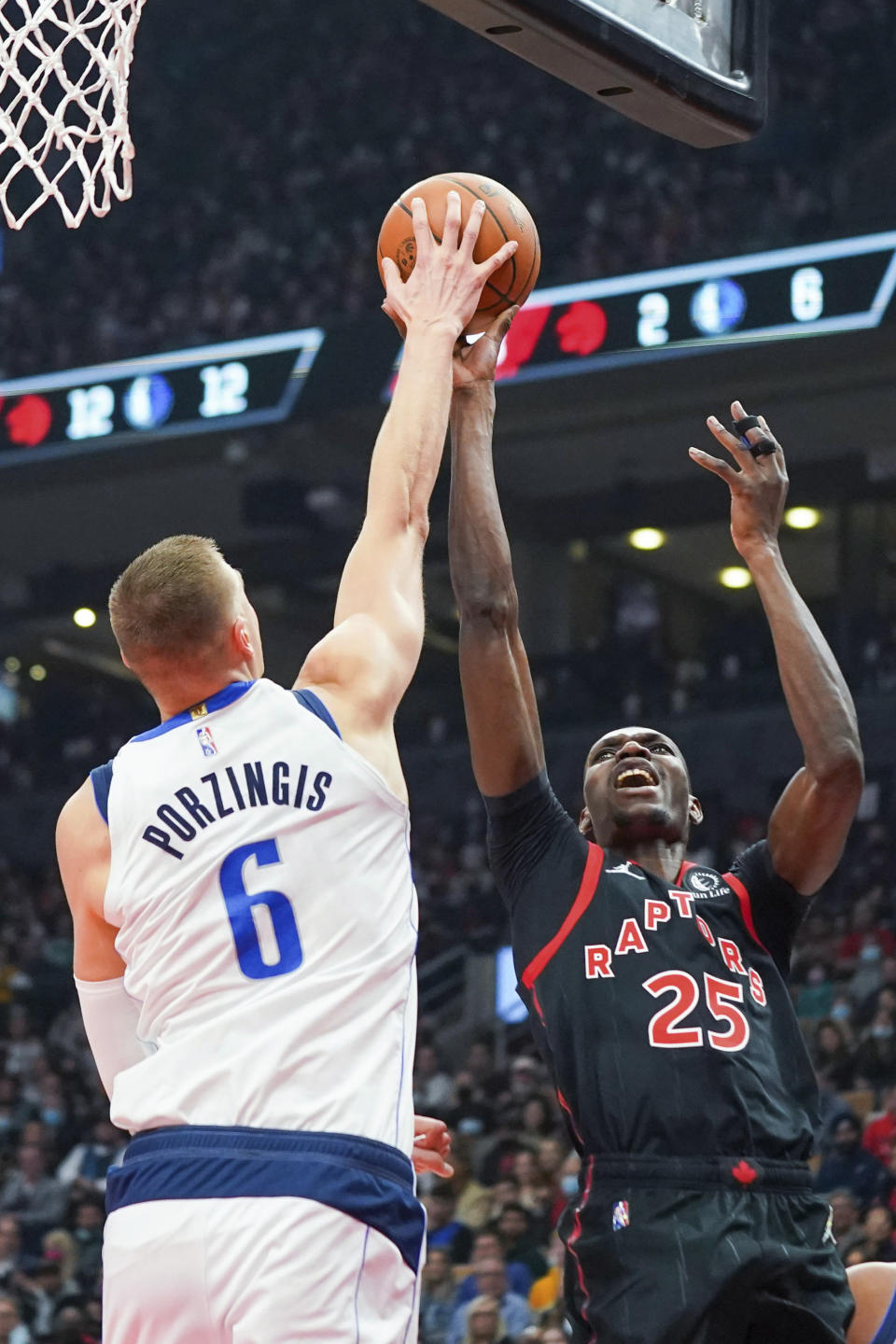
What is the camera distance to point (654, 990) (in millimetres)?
3449

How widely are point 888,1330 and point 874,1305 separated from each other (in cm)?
6

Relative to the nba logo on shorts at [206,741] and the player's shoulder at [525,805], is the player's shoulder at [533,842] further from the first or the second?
the nba logo on shorts at [206,741]

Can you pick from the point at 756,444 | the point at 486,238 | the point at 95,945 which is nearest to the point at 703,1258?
the point at 95,945

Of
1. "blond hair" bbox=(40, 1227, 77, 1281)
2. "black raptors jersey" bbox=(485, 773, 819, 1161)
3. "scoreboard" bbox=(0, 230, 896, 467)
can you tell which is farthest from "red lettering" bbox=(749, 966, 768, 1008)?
"scoreboard" bbox=(0, 230, 896, 467)

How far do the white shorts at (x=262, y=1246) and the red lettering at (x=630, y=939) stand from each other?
110 centimetres

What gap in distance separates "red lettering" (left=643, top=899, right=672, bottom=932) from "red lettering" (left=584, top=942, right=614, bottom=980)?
0.10 metres

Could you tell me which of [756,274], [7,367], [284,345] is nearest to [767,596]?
[756,274]

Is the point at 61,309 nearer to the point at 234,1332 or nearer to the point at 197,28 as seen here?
the point at 197,28

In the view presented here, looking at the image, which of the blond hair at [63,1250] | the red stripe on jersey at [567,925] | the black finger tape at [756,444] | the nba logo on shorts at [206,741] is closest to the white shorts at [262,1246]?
the nba logo on shorts at [206,741]

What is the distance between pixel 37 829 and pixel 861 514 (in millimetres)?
9654

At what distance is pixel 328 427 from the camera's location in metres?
18.0

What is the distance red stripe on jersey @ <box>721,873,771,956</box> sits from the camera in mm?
3645

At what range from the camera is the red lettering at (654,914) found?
3.55 meters

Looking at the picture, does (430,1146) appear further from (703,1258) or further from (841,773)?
(841,773)
